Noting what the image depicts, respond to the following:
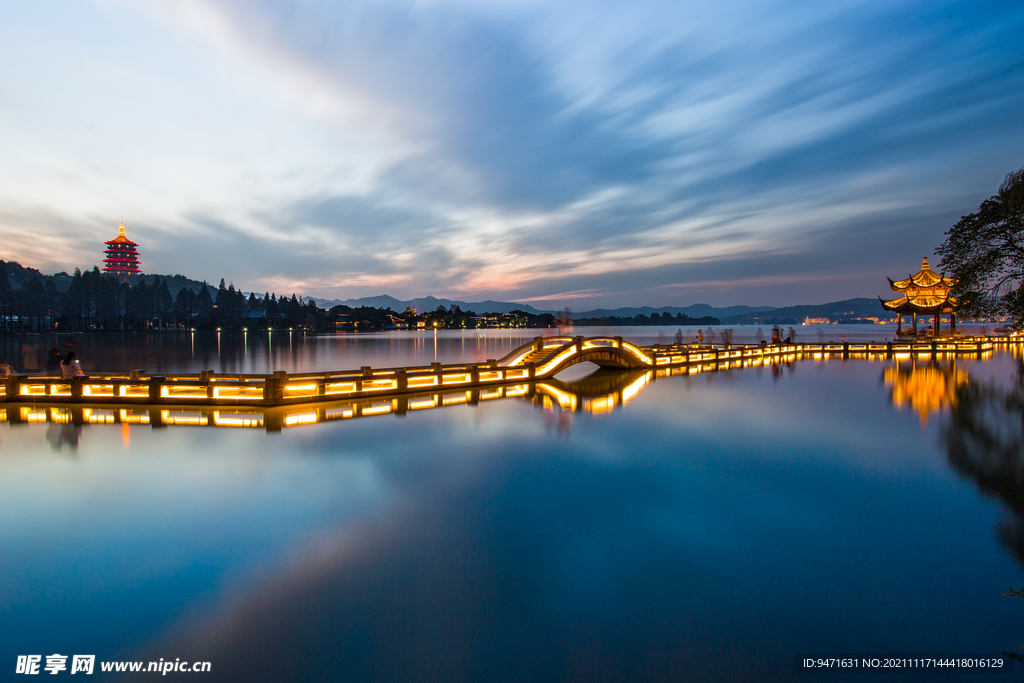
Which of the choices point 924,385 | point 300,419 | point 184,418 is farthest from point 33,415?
point 924,385

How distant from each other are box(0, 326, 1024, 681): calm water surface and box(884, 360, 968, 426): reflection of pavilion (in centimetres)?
563

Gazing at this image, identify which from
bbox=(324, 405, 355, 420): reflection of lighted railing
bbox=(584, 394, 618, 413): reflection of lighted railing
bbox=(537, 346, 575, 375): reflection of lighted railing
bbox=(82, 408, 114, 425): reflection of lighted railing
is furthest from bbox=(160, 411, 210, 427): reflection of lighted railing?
bbox=(537, 346, 575, 375): reflection of lighted railing

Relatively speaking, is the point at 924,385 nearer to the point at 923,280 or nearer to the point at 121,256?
the point at 923,280

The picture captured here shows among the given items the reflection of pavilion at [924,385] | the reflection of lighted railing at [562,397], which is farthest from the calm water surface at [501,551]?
the reflection of pavilion at [924,385]

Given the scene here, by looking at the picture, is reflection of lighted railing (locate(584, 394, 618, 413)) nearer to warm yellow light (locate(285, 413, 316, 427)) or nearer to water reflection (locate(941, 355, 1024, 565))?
water reflection (locate(941, 355, 1024, 565))

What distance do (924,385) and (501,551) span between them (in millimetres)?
25492

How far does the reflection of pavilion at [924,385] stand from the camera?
16.4 meters

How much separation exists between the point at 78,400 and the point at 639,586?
60.3ft

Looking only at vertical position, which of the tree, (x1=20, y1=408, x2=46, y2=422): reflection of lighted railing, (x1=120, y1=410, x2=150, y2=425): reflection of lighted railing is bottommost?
(x1=120, y1=410, x2=150, y2=425): reflection of lighted railing

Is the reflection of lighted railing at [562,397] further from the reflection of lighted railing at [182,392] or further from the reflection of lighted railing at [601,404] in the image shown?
the reflection of lighted railing at [182,392]

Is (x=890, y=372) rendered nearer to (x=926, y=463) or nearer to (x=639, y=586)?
(x=926, y=463)

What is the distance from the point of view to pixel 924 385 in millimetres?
21766

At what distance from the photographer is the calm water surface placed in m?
4.15

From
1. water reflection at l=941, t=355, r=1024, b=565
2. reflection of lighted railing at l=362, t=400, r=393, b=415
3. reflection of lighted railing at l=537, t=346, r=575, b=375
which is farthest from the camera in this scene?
reflection of lighted railing at l=537, t=346, r=575, b=375
